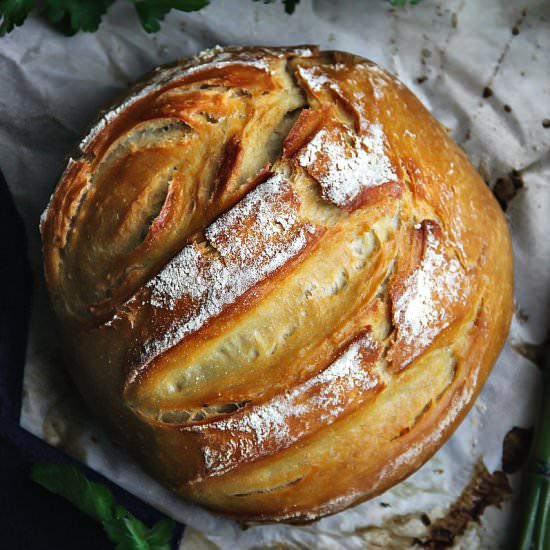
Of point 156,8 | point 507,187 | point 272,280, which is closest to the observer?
point 272,280

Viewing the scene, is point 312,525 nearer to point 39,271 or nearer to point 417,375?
point 417,375

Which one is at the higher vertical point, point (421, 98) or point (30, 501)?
point (421, 98)

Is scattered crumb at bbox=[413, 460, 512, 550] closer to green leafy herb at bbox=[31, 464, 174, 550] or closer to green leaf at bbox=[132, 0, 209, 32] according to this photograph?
green leafy herb at bbox=[31, 464, 174, 550]

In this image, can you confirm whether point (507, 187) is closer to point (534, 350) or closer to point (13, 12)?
point (534, 350)

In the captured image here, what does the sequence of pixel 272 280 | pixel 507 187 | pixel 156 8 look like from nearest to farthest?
pixel 272 280 < pixel 156 8 < pixel 507 187

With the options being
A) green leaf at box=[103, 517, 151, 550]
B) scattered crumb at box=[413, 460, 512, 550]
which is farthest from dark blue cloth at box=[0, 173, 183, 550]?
scattered crumb at box=[413, 460, 512, 550]

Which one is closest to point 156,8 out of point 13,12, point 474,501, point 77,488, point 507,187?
point 13,12
